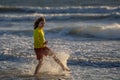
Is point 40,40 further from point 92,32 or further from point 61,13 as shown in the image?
point 61,13

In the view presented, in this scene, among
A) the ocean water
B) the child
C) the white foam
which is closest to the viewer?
the child

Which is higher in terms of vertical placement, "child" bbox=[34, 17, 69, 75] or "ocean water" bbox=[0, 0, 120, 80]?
"child" bbox=[34, 17, 69, 75]

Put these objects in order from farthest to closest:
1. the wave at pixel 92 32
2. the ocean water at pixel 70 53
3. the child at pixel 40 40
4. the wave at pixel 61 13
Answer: the wave at pixel 61 13 < the wave at pixel 92 32 < the ocean water at pixel 70 53 < the child at pixel 40 40

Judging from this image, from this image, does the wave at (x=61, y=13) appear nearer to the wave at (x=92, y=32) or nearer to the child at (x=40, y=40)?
the wave at (x=92, y=32)

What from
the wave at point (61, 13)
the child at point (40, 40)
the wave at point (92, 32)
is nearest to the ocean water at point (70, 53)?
the wave at point (92, 32)

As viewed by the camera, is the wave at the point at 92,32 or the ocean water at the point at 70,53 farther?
the wave at the point at 92,32

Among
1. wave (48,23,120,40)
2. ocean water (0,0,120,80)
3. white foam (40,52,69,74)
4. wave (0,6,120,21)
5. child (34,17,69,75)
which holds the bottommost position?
wave (0,6,120,21)

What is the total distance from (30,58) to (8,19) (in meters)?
14.9

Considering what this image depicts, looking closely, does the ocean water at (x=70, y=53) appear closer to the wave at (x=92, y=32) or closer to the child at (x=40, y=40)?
the wave at (x=92, y=32)

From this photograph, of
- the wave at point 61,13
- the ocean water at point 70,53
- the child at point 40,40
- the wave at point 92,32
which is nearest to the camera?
the child at point 40,40

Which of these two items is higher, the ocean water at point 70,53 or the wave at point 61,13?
the ocean water at point 70,53

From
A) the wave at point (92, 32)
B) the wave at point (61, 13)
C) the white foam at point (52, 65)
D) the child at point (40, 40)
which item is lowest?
the wave at point (61, 13)

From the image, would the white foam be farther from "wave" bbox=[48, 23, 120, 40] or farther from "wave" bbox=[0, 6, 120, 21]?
"wave" bbox=[0, 6, 120, 21]

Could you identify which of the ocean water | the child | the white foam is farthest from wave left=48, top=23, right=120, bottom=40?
the child
